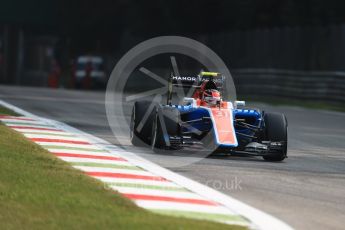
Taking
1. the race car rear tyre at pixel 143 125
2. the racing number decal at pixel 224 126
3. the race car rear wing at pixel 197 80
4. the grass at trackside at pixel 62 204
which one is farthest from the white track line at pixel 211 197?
the race car rear wing at pixel 197 80

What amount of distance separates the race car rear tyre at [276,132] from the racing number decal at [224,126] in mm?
583

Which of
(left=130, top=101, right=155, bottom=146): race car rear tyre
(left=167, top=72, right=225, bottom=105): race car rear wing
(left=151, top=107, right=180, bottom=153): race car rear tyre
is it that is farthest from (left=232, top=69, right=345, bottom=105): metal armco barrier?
(left=151, top=107, right=180, bottom=153): race car rear tyre

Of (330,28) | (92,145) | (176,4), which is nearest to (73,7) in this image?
(176,4)

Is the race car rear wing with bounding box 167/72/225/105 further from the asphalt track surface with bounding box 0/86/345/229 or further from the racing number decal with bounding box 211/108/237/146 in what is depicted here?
the asphalt track surface with bounding box 0/86/345/229

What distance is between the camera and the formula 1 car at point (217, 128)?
12906 mm

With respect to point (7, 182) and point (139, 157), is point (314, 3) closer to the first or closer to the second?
point (139, 157)

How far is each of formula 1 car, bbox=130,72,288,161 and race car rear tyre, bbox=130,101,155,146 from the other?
155 mm

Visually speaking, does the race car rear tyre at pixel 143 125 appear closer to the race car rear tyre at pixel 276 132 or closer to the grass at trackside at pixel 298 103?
the race car rear tyre at pixel 276 132

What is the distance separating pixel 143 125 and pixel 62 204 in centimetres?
562

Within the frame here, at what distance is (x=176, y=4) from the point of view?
50.0 metres

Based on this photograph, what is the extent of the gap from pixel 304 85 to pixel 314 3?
1169 centimetres

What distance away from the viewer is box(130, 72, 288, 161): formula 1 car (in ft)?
42.3

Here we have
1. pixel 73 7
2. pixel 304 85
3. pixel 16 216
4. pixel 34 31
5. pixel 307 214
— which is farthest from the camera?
pixel 34 31

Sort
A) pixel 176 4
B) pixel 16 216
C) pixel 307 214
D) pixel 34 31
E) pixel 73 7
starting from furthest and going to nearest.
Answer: pixel 34 31 → pixel 73 7 → pixel 176 4 → pixel 307 214 → pixel 16 216
